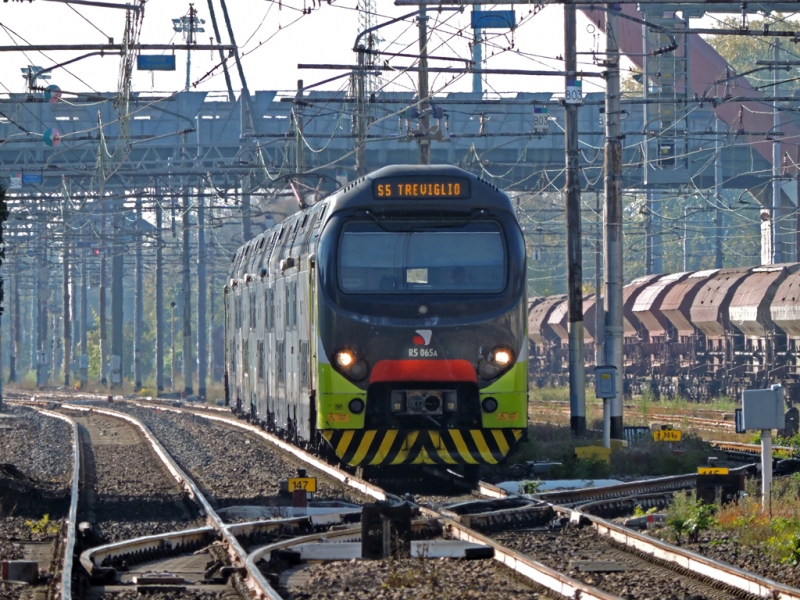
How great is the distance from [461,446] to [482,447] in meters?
0.25

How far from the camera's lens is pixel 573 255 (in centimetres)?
2341

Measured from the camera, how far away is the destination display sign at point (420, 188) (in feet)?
51.0

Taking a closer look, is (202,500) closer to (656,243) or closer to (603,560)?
(603,560)


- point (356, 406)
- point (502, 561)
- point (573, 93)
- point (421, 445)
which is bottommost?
point (502, 561)

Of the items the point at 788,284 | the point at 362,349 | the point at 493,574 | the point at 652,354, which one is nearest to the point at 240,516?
the point at 362,349

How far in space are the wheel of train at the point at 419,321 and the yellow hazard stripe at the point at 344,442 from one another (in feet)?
0.04

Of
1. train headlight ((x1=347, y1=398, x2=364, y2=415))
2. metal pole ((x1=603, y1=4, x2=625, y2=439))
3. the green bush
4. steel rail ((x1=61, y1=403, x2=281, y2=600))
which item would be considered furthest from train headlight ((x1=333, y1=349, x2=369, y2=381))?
metal pole ((x1=603, y1=4, x2=625, y2=439))

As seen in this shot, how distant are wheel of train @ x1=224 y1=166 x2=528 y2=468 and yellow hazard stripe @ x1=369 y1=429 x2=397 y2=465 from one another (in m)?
0.01

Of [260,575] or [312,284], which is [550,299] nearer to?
[312,284]

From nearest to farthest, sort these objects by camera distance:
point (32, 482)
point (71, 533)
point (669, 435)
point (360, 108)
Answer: point (71, 533)
point (32, 482)
point (669, 435)
point (360, 108)

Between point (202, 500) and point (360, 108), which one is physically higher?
point (360, 108)

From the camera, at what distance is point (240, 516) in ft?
42.9

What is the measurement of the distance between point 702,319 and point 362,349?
24.4m

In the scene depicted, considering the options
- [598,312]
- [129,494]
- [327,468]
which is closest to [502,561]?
[129,494]
